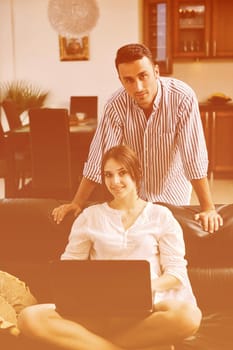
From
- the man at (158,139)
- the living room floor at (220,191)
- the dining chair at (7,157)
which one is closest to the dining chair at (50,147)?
the dining chair at (7,157)

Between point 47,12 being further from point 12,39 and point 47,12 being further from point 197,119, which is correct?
point 197,119

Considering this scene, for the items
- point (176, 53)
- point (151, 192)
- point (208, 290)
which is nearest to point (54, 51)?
point (176, 53)

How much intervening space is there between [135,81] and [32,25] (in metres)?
4.87

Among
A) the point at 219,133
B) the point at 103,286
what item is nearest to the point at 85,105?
the point at 219,133

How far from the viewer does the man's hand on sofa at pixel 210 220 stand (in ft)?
7.56

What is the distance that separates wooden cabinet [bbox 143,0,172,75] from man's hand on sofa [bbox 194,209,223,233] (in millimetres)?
4397

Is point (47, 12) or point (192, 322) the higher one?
point (47, 12)

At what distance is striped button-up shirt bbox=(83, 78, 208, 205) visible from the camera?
8.10ft

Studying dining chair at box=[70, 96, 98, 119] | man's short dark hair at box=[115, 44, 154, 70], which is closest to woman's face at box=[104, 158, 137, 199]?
man's short dark hair at box=[115, 44, 154, 70]

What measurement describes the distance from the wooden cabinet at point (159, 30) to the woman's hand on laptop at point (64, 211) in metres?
4.39

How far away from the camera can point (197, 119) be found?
8.14 feet

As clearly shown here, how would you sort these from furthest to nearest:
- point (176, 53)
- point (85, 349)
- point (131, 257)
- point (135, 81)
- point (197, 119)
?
1. point (176, 53)
2. point (197, 119)
3. point (135, 81)
4. point (131, 257)
5. point (85, 349)

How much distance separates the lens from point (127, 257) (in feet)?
6.86

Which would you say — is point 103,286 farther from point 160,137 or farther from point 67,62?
point 67,62
